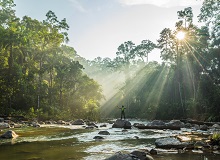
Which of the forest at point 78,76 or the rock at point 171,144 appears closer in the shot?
the rock at point 171,144

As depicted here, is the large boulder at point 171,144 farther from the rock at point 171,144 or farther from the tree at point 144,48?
the tree at point 144,48

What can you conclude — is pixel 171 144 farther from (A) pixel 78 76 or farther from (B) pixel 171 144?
(A) pixel 78 76

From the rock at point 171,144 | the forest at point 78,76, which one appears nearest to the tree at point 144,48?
the forest at point 78,76

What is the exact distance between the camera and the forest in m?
34.9

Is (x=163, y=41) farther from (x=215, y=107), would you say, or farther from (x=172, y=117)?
(x=215, y=107)

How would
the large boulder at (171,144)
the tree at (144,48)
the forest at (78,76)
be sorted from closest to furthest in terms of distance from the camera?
the large boulder at (171,144), the forest at (78,76), the tree at (144,48)

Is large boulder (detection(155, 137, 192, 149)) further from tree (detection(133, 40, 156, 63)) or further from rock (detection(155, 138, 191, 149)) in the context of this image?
tree (detection(133, 40, 156, 63))

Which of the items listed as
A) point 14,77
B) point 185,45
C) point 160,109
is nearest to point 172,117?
point 160,109

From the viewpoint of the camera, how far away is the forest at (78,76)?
115 feet

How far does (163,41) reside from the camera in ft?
166

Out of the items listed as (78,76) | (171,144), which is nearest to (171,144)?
(171,144)

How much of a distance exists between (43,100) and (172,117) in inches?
920

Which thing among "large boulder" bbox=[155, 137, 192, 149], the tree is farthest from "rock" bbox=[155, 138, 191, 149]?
the tree

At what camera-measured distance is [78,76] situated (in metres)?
50.6
